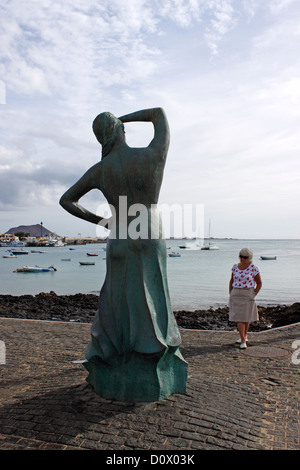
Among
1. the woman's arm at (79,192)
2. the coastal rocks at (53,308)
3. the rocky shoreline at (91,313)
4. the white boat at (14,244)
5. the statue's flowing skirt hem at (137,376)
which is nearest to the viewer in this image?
the statue's flowing skirt hem at (137,376)

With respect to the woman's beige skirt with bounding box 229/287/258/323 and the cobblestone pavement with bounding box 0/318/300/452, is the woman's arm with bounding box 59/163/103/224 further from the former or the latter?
the woman's beige skirt with bounding box 229/287/258/323

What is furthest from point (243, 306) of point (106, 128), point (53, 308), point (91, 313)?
point (53, 308)

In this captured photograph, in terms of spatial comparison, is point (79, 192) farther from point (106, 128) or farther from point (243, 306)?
point (243, 306)

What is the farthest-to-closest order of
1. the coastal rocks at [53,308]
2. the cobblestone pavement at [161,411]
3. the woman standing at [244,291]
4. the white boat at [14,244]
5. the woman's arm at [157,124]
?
the white boat at [14,244] → the coastal rocks at [53,308] → the woman standing at [244,291] → the woman's arm at [157,124] → the cobblestone pavement at [161,411]

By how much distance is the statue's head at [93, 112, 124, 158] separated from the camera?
4.37 m

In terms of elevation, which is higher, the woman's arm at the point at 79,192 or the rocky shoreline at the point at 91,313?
the woman's arm at the point at 79,192

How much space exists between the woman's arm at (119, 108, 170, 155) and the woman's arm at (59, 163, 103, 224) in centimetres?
68

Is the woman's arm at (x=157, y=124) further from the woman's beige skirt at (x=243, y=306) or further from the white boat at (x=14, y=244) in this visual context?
the white boat at (x=14, y=244)

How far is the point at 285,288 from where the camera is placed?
31484mm

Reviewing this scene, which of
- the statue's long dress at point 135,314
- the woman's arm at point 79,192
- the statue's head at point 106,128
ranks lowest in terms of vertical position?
the statue's long dress at point 135,314

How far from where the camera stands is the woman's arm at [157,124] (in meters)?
4.28

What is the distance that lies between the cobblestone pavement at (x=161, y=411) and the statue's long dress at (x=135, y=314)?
0.22m

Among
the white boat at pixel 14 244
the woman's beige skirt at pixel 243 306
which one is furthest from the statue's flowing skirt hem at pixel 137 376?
the white boat at pixel 14 244

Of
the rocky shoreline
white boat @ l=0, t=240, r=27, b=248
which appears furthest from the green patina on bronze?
white boat @ l=0, t=240, r=27, b=248
